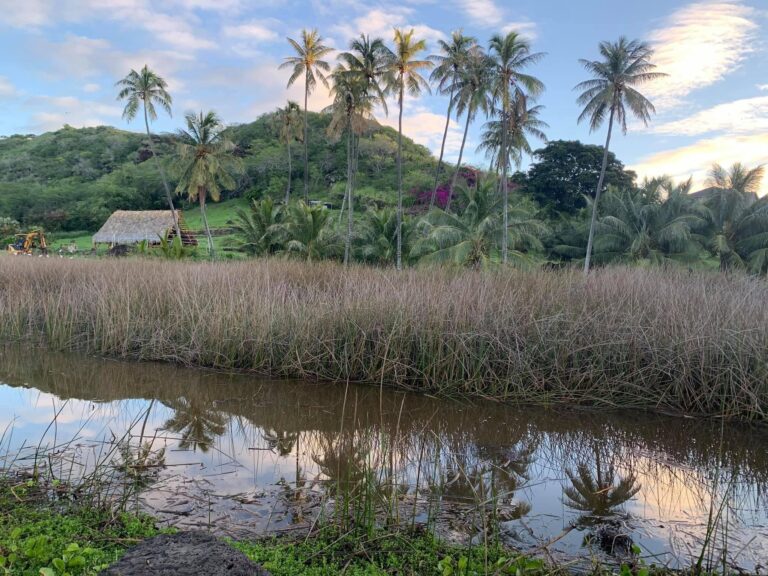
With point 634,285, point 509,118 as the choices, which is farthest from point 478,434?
point 509,118

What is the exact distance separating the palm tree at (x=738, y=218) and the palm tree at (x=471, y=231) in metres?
11.3

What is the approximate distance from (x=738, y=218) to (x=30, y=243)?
40.4 m

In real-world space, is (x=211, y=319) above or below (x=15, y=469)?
above

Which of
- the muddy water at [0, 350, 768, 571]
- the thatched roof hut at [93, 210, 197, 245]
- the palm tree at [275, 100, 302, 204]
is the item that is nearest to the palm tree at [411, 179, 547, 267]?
the muddy water at [0, 350, 768, 571]

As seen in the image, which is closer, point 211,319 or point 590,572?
point 590,572

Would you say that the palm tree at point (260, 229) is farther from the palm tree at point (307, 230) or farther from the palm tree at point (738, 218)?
the palm tree at point (738, 218)

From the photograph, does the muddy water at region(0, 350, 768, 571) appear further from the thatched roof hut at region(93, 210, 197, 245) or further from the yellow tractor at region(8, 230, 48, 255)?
the thatched roof hut at region(93, 210, 197, 245)

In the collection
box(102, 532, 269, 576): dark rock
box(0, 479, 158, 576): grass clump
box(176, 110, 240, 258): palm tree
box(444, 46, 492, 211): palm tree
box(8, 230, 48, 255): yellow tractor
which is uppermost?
box(444, 46, 492, 211): palm tree

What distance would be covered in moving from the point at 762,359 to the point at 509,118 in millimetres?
23452

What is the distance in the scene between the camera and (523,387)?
6.64 meters

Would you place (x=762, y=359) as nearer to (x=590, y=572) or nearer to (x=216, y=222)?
(x=590, y=572)

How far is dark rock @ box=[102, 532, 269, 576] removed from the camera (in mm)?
2096

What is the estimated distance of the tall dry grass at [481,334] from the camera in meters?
6.30

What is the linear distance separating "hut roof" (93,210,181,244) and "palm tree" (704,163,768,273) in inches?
1316
